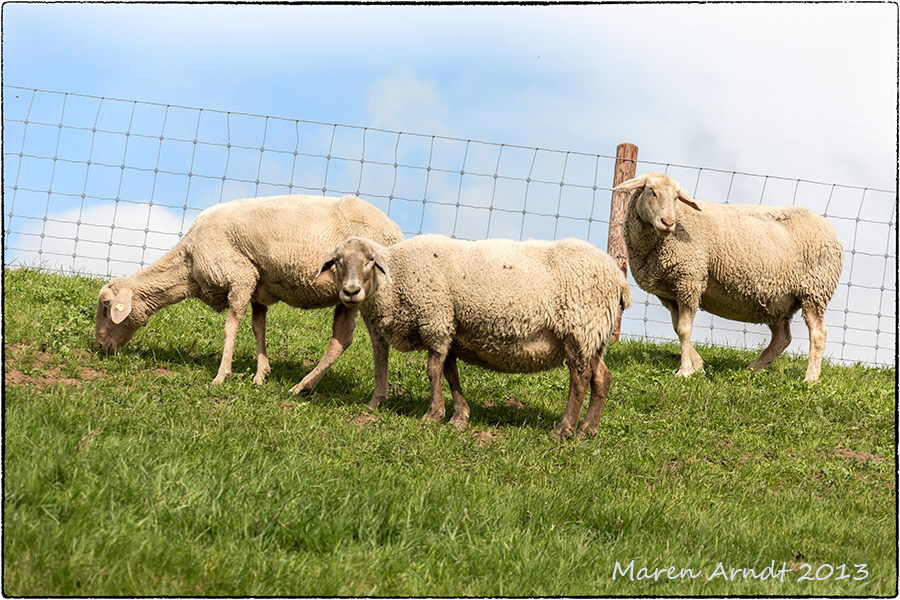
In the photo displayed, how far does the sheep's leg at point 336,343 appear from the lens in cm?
737

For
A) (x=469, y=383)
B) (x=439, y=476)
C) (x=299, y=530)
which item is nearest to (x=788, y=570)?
(x=439, y=476)

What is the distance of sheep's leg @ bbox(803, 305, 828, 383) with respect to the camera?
10.1 meters

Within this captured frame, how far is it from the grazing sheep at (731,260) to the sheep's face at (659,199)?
1 cm

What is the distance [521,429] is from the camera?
6867 mm

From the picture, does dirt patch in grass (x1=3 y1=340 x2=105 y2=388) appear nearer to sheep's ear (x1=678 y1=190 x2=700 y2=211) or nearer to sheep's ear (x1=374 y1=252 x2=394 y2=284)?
sheep's ear (x1=374 y1=252 x2=394 y2=284)

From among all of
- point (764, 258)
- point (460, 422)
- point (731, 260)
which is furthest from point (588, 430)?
point (764, 258)

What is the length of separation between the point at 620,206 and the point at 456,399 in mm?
5270

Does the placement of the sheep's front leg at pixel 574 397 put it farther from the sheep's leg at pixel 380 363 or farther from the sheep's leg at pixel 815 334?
the sheep's leg at pixel 815 334

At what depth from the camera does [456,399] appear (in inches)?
275

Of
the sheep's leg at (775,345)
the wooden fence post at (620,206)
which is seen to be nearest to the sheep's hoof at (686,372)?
the sheep's leg at (775,345)

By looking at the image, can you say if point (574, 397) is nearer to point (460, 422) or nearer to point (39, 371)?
point (460, 422)

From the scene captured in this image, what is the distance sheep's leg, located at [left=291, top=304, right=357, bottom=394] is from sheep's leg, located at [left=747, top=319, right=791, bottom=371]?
5428 mm

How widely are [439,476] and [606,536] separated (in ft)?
3.60

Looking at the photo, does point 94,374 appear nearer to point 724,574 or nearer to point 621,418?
point 621,418
